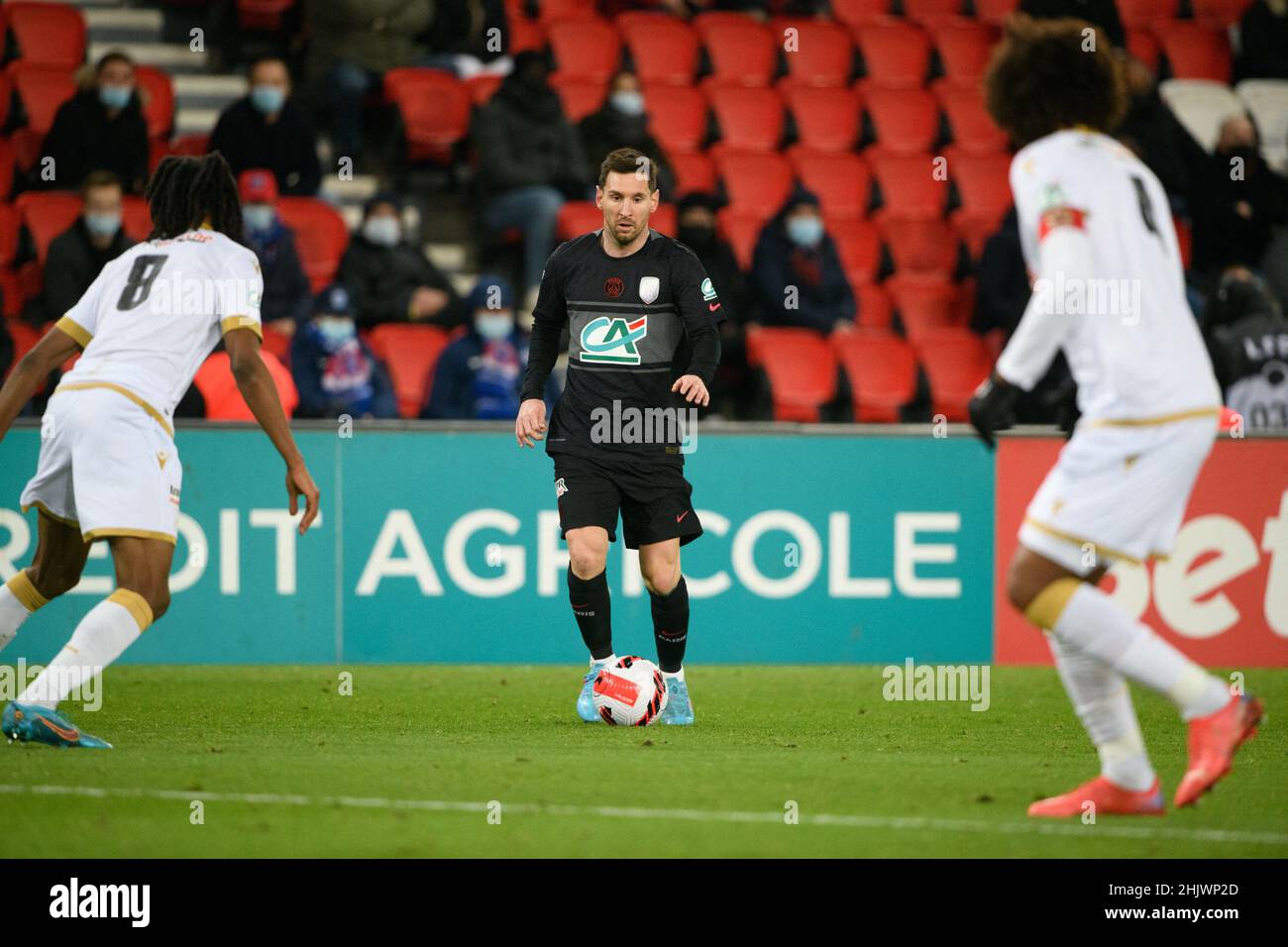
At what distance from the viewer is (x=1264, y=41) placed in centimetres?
1472

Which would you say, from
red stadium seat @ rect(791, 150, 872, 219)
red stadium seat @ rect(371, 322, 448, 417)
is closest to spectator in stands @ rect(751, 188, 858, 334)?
red stadium seat @ rect(791, 150, 872, 219)

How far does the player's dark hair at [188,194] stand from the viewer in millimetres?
6254

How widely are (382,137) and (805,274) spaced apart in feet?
11.4

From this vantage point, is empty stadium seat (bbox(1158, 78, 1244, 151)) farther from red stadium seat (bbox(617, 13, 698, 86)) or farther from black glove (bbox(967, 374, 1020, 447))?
black glove (bbox(967, 374, 1020, 447))

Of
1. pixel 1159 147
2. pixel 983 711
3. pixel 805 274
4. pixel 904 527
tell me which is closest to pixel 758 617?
pixel 904 527

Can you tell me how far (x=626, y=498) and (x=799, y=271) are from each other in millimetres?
5477

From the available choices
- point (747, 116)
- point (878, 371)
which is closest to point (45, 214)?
point (747, 116)

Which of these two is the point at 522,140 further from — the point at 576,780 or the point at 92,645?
the point at 576,780

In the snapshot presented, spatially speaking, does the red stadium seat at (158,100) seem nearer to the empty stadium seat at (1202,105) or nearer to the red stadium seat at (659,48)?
the red stadium seat at (659,48)

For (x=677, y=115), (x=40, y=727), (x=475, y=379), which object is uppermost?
(x=677, y=115)

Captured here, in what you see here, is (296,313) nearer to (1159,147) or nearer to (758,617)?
(758,617)

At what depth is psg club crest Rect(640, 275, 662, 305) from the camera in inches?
274

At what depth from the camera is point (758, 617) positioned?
947 cm

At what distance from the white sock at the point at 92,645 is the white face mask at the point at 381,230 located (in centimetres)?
614
